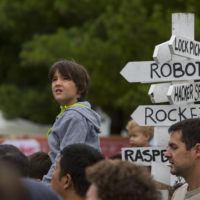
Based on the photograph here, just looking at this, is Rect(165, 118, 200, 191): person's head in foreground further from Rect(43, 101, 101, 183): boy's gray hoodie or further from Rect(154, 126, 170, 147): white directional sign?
Rect(154, 126, 170, 147): white directional sign

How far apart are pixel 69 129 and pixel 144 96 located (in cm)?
1213

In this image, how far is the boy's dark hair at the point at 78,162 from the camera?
3.92 m

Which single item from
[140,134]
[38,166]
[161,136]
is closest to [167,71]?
[161,136]

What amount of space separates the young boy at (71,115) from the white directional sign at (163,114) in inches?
23.7

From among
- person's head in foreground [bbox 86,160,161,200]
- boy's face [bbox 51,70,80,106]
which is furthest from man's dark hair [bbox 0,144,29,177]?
person's head in foreground [bbox 86,160,161,200]

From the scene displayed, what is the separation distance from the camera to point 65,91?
17.1 feet

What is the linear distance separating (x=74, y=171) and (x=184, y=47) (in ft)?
7.46

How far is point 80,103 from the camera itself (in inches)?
204

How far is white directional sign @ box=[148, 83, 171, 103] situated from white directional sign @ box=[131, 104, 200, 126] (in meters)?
0.07

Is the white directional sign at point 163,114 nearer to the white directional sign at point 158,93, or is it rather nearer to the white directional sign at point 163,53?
the white directional sign at point 158,93

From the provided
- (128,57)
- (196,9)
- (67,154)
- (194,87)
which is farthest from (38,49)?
(67,154)

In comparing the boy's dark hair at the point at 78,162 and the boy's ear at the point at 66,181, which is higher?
the boy's dark hair at the point at 78,162

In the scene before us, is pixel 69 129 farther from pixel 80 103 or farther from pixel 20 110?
pixel 20 110

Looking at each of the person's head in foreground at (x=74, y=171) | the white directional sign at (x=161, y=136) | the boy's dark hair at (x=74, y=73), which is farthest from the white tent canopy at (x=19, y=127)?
the person's head in foreground at (x=74, y=171)
